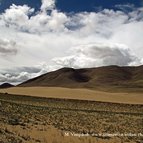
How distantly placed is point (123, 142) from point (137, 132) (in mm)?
5571

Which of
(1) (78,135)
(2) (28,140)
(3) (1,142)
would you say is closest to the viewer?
(3) (1,142)

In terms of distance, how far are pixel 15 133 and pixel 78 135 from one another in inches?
183

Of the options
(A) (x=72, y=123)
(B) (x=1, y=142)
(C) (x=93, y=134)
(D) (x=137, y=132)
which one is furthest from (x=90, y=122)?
(B) (x=1, y=142)

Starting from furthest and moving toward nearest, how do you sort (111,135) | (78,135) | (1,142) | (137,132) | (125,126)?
(125,126)
(137,132)
(111,135)
(78,135)
(1,142)

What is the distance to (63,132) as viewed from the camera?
2445cm

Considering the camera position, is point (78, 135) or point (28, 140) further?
point (78, 135)

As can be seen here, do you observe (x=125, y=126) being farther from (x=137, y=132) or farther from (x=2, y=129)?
(x=2, y=129)

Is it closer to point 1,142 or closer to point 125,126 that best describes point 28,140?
point 1,142

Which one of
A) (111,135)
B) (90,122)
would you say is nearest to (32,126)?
(111,135)

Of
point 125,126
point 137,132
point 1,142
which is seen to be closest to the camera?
point 1,142

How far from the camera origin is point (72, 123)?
30.3m

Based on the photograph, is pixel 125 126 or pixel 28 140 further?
pixel 125 126

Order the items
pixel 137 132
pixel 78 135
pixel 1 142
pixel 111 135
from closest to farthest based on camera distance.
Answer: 1. pixel 1 142
2. pixel 78 135
3. pixel 111 135
4. pixel 137 132

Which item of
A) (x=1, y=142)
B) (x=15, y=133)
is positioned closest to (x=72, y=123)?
(x=15, y=133)
